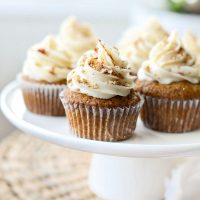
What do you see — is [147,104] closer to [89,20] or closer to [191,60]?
[191,60]

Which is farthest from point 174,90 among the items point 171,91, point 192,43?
point 192,43

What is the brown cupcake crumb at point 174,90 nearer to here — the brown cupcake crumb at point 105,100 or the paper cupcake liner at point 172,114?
the paper cupcake liner at point 172,114

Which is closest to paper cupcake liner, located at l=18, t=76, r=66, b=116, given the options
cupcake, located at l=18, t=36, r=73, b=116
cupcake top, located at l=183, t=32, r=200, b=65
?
cupcake, located at l=18, t=36, r=73, b=116

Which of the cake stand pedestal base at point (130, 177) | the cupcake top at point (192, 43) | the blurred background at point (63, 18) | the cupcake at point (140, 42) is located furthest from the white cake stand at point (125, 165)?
the blurred background at point (63, 18)

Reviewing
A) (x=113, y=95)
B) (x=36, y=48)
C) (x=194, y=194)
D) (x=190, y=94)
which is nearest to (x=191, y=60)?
(x=190, y=94)

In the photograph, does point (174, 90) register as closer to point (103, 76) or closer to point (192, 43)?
point (103, 76)
